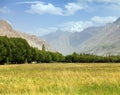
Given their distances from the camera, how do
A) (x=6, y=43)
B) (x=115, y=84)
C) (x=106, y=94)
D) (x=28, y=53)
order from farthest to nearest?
1. (x=28, y=53)
2. (x=6, y=43)
3. (x=115, y=84)
4. (x=106, y=94)

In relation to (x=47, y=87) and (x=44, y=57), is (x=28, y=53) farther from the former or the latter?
(x=47, y=87)

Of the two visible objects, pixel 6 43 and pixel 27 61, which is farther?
pixel 27 61

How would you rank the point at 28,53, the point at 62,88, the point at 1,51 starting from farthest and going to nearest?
the point at 28,53 < the point at 1,51 < the point at 62,88

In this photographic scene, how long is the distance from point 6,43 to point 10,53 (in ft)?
19.0

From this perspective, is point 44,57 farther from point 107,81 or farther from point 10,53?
point 107,81

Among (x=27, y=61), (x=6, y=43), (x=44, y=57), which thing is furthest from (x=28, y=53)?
(x=44, y=57)

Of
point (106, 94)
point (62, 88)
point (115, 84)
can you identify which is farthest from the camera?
point (115, 84)

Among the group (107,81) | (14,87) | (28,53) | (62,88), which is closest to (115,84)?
(107,81)

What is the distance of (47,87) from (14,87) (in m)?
1.93

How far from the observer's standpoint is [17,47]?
483ft

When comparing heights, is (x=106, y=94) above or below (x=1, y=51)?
below

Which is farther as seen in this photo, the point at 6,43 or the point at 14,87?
the point at 6,43

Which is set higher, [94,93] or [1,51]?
[1,51]

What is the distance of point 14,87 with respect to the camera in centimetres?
2139
